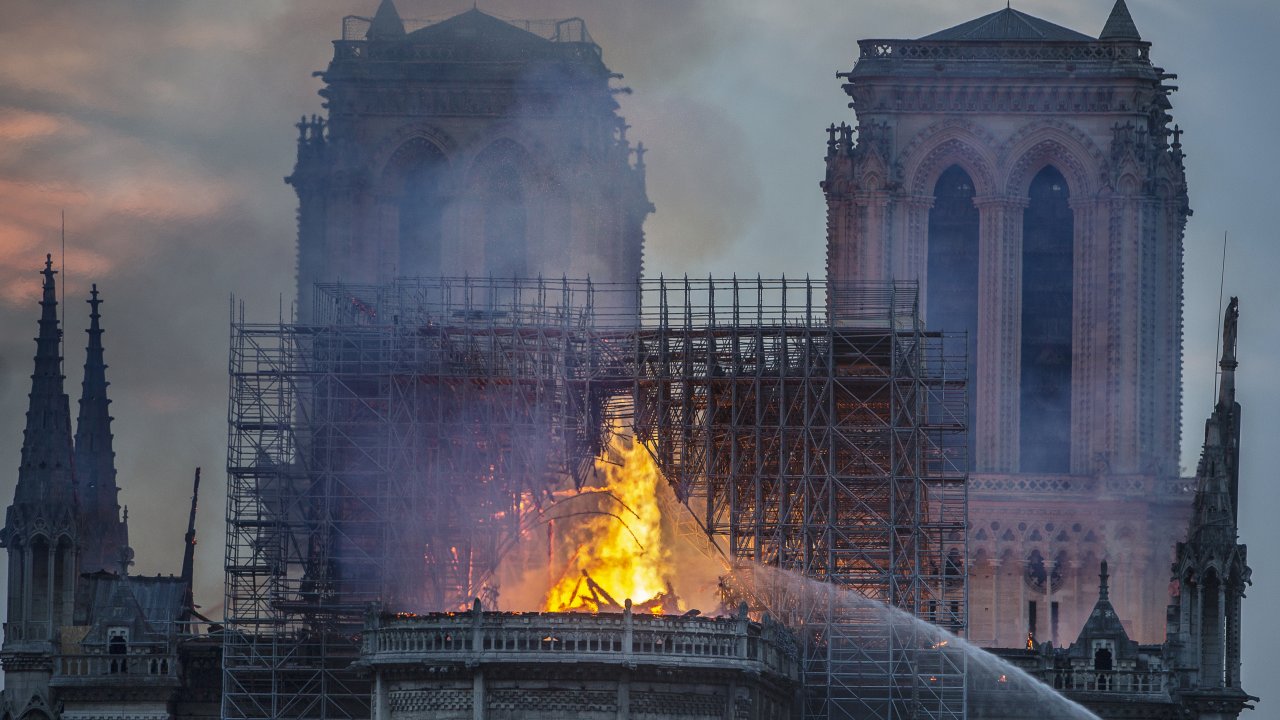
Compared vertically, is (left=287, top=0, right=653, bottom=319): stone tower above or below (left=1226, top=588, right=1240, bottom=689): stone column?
above

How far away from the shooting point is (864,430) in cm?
11156

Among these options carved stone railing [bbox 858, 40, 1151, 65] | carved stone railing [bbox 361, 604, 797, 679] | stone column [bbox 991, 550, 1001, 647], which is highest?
Result: carved stone railing [bbox 858, 40, 1151, 65]

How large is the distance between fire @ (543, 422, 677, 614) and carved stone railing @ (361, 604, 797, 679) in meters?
16.7

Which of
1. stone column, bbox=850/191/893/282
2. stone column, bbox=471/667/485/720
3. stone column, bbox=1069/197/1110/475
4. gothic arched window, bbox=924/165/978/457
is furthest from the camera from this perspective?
gothic arched window, bbox=924/165/978/457

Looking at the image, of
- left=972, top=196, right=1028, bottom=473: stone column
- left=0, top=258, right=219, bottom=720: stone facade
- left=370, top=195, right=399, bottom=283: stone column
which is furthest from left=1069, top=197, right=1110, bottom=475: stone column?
left=0, top=258, right=219, bottom=720: stone facade

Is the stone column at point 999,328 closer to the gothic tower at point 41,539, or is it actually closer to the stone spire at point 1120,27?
the stone spire at point 1120,27

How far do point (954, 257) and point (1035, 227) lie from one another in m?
3.03

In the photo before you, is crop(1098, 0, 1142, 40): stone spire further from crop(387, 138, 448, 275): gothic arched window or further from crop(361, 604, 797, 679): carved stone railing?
crop(361, 604, 797, 679): carved stone railing

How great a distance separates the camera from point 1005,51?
133 meters

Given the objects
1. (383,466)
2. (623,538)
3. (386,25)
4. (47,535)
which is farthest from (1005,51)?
(47,535)

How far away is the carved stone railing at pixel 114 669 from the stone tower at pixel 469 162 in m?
24.3

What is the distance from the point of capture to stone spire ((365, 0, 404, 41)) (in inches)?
5379

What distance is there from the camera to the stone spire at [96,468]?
124 m

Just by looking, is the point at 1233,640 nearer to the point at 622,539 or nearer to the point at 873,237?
the point at 622,539
